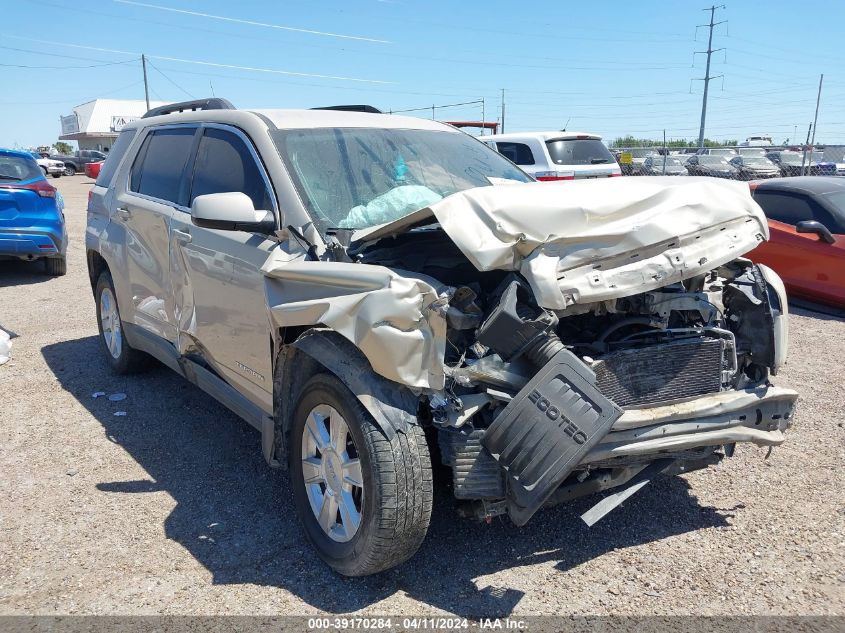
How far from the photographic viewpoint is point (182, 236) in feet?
14.2

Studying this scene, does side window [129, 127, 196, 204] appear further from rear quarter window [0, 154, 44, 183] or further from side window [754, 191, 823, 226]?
side window [754, 191, 823, 226]

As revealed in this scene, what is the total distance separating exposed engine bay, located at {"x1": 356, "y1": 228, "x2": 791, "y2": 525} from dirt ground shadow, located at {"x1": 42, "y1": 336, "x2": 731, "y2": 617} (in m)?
0.44

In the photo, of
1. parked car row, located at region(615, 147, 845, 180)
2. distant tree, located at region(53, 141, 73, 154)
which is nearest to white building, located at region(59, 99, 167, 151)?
distant tree, located at region(53, 141, 73, 154)

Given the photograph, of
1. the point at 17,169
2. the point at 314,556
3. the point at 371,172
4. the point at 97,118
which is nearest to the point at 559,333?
the point at 371,172

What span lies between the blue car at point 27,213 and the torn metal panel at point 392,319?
8621 mm

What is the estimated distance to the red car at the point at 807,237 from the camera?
761 cm

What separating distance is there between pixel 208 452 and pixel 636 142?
46846 mm

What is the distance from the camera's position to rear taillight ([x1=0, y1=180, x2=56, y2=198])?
392 inches

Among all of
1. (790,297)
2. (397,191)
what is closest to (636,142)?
(790,297)

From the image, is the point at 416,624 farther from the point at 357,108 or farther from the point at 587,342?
the point at 357,108

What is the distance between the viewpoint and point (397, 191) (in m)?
3.88

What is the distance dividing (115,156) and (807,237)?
6.97 meters

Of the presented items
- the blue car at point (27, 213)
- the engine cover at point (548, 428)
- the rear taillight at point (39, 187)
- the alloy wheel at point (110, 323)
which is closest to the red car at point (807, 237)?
the engine cover at point (548, 428)

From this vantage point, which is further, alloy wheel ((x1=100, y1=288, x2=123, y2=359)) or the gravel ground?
alloy wheel ((x1=100, y1=288, x2=123, y2=359))
